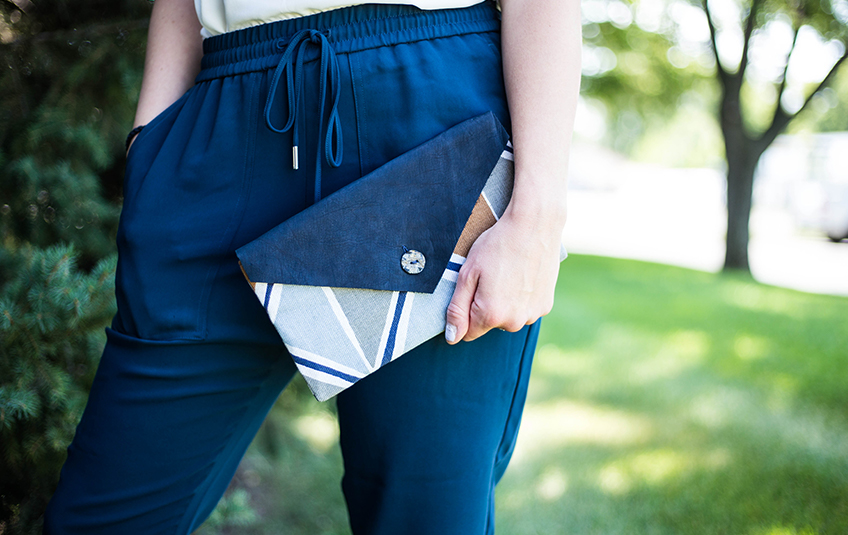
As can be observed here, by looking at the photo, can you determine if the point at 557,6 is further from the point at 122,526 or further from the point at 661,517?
the point at 661,517

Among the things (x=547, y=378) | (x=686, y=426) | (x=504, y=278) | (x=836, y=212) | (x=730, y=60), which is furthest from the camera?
(x=836, y=212)

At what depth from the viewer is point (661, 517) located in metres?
2.30

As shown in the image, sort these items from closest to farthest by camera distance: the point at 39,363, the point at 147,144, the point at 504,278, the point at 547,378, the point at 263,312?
the point at 504,278 < the point at 263,312 < the point at 147,144 < the point at 39,363 < the point at 547,378

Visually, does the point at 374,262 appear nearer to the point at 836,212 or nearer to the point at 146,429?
the point at 146,429

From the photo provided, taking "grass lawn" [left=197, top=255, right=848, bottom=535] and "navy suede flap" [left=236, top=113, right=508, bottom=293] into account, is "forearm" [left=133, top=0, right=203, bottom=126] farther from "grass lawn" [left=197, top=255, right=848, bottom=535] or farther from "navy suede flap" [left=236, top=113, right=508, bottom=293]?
"grass lawn" [left=197, top=255, right=848, bottom=535]

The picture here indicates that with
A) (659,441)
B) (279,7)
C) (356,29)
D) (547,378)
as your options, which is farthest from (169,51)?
(547,378)

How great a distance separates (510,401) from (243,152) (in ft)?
1.95

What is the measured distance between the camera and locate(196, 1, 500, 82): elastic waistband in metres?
0.83

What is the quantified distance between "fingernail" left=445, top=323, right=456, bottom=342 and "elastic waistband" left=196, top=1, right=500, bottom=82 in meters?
0.44

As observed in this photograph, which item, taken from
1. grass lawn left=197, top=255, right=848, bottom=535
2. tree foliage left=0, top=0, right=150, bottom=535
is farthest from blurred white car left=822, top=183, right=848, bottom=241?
tree foliage left=0, top=0, right=150, bottom=535

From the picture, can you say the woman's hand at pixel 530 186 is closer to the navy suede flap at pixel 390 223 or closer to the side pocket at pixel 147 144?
the navy suede flap at pixel 390 223

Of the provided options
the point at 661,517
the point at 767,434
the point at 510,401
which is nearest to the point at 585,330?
the point at 767,434

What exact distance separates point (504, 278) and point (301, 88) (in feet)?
1.42

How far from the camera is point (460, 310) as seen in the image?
0.76 metres
